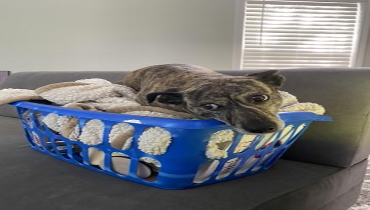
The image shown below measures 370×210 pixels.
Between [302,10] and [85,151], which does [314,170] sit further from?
[302,10]

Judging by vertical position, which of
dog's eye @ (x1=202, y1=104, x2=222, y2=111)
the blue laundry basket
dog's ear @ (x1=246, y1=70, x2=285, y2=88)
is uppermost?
dog's ear @ (x1=246, y1=70, x2=285, y2=88)

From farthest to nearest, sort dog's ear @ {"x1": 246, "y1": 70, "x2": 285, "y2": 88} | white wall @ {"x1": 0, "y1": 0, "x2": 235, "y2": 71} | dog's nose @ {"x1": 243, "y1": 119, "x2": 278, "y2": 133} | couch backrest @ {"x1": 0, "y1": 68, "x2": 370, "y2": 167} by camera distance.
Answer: white wall @ {"x1": 0, "y1": 0, "x2": 235, "y2": 71} → couch backrest @ {"x1": 0, "y1": 68, "x2": 370, "y2": 167} → dog's ear @ {"x1": 246, "y1": 70, "x2": 285, "y2": 88} → dog's nose @ {"x1": 243, "y1": 119, "x2": 278, "y2": 133}

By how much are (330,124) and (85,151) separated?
55 centimetres

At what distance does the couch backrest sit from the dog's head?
0.77 feet

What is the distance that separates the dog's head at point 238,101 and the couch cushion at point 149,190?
0.43 feet

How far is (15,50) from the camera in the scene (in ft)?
6.89

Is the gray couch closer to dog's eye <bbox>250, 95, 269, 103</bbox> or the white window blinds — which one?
dog's eye <bbox>250, 95, 269, 103</bbox>

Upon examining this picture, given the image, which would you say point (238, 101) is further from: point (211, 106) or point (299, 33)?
point (299, 33)

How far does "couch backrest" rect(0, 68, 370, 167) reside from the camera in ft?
2.14

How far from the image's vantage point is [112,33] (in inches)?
81.5

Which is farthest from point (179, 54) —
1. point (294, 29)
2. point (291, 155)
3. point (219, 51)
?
point (291, 155)

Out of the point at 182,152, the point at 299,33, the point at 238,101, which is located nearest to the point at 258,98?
the point at 238,101

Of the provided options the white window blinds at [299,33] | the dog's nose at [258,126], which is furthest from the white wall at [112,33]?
the dog's nose at [258,126]

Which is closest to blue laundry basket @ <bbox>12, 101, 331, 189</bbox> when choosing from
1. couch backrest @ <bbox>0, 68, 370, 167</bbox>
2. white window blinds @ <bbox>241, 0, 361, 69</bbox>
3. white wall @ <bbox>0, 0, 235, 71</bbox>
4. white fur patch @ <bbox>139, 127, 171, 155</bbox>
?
white fur patch @ <bbox>139, 127, 171, 155</bbox>
